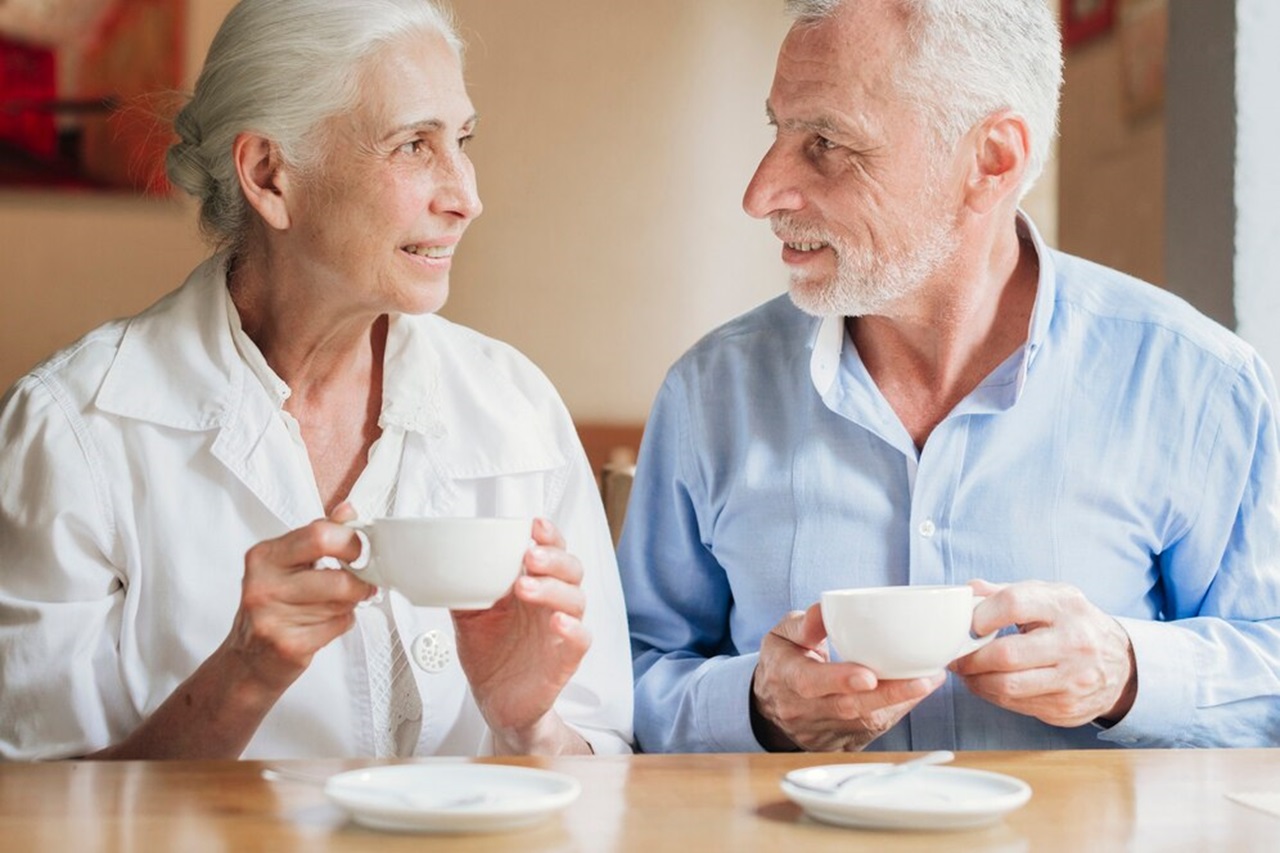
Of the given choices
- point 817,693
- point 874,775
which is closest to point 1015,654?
point 817,693

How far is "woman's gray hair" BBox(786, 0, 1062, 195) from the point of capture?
158 centimetres

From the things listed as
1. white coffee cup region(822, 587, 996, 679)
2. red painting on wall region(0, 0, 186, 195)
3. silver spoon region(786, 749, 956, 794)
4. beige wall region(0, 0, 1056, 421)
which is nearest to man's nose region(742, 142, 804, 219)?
white coffee cup region(822, 587, 996, 679)

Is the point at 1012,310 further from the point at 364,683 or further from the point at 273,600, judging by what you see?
the point at 273,600

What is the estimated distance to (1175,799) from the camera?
1.00 metres

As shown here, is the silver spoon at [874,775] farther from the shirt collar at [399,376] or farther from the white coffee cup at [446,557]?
the shirt collar at [399,376]

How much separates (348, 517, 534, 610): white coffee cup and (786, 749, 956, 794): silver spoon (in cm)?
24

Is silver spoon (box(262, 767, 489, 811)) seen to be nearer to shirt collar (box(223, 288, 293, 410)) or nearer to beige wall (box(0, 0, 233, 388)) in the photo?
shirt collar (box(223, 288, 293, 410))

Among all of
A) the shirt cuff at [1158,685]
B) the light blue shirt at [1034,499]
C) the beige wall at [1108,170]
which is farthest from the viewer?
the beige wall at [1108,170]

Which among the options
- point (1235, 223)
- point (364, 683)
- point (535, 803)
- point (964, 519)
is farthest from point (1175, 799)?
point (1235, 223)

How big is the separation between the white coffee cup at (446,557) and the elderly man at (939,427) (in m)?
0.43

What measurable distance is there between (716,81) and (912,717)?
134 inches

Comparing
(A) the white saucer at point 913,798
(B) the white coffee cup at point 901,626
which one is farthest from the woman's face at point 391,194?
(A) the white saucer at point 913,798

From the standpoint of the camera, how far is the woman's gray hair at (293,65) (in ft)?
5.04

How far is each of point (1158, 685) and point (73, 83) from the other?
3.43m
